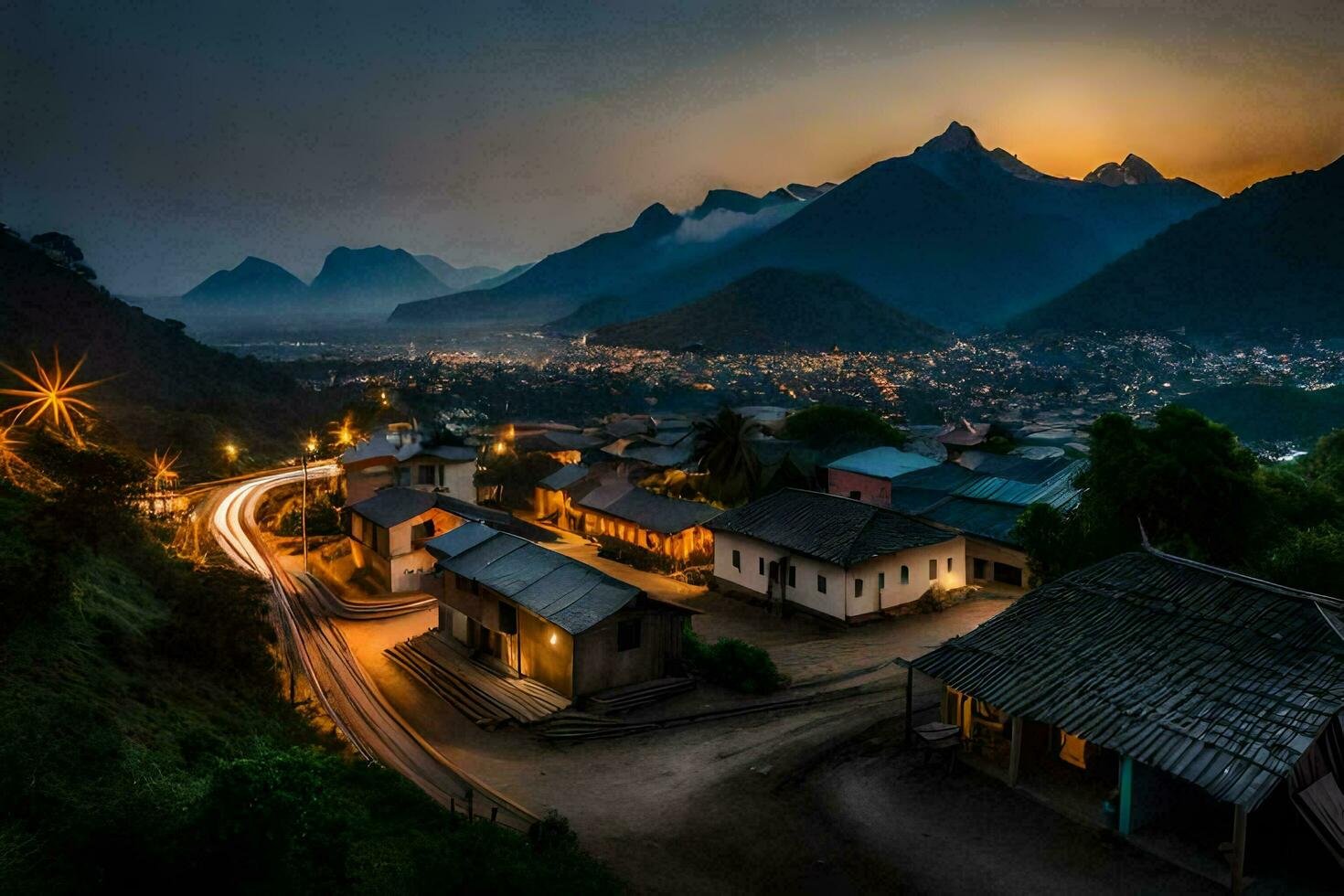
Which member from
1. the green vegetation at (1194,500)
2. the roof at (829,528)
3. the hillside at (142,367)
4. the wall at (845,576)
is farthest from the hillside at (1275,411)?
the hillside at (142,367)

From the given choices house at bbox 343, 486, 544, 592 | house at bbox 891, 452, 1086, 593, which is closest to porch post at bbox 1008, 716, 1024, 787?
house at bbox 891, 452, 1086, 593

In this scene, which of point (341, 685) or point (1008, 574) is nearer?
point (341, 685)

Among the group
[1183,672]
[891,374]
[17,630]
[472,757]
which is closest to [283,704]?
[472,757]

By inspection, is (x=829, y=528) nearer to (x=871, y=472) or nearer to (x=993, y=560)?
(x=993, y=560)

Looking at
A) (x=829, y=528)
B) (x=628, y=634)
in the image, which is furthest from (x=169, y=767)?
(x=829, y=528)

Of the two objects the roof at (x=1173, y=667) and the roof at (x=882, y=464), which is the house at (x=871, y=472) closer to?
the roof at (x=882, y=464)
